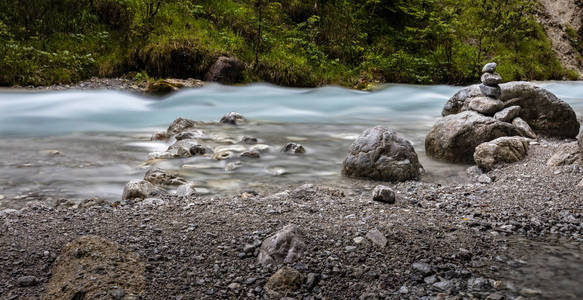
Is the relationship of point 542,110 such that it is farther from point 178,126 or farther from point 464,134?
point 178,126

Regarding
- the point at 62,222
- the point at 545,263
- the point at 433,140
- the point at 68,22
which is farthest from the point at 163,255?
the point at 68,22

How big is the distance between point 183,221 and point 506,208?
2494 mm

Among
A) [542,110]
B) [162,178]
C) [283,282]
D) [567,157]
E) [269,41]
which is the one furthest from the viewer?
[269,41]

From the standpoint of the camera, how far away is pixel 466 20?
64.9 feet

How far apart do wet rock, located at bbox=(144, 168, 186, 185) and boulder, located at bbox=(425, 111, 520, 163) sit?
348 centimetres

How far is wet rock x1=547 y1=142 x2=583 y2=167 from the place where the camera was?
432 cm

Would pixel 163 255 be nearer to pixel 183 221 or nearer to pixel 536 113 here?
pixel 183 221

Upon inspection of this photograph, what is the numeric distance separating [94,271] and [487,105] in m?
6.18

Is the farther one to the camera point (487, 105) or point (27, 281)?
point (487, 105)

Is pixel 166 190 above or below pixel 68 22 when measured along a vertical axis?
below

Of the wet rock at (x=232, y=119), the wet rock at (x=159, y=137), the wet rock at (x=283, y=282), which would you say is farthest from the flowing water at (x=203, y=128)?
the wet rock at (x=283, y=282)

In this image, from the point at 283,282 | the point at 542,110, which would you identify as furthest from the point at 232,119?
the point at 283,282

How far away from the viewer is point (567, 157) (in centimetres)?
441

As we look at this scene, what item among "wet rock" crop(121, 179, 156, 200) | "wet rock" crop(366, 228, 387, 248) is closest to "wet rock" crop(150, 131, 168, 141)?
"wet rock" crop(121, 179, 156, 200)
